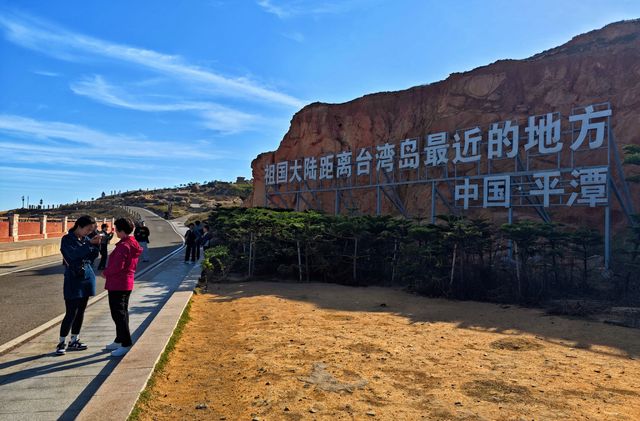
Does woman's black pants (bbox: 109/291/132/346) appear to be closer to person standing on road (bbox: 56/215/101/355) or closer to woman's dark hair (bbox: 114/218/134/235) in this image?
person standing on road (bbox: 56/215/101/355)

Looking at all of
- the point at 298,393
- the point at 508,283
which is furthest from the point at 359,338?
the point at 508,283

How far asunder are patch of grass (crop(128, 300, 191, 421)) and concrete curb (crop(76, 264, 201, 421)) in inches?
2.3

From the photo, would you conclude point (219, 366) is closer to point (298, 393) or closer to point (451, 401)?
point (298, 393)

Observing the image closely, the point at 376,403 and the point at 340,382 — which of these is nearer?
the point at 376,403

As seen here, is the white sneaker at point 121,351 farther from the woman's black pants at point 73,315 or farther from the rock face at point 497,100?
the rock face at point 497,100

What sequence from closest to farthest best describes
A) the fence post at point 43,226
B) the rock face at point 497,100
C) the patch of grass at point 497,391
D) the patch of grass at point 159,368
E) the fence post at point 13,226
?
the patch of grass at point 159,368, the patch of grass at point 497,391, the rock face at point 497,100, the fence post at point 13,226, the fence post at point 43,226

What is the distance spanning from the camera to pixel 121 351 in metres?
5.19

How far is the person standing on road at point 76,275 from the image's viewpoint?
5121 millimetres

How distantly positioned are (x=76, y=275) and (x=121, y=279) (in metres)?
0.52

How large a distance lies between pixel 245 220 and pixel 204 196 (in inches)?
3885

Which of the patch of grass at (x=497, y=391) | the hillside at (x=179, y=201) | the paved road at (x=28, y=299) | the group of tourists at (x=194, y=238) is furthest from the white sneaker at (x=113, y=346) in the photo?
the hillside at (x=179, y=201)

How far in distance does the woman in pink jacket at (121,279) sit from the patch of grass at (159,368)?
525mm

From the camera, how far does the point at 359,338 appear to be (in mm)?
6535

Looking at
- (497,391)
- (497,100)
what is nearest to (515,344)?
(497,391)
